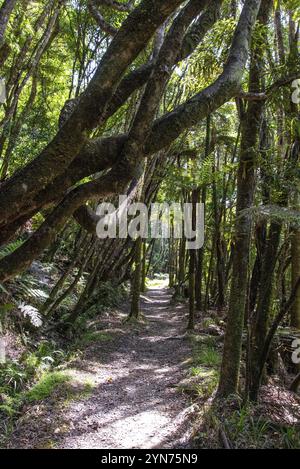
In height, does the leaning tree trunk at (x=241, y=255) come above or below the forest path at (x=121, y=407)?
above

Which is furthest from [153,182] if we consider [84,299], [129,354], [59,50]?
[129,354]

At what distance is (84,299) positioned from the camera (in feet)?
27.5

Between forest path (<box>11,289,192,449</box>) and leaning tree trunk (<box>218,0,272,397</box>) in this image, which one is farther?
leaning tree trunk (<box>218,0,272,397</box>)

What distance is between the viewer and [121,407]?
5098 mm

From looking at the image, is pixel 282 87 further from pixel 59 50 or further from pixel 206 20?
pixel 59 50

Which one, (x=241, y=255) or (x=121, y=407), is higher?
(x=241, y=255)

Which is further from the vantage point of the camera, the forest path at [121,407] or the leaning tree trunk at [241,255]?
the leaning tree trunk at [241,255]

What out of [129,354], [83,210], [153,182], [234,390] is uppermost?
[153,182]

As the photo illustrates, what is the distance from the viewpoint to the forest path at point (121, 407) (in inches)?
162

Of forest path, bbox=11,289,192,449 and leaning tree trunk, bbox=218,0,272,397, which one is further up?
leaning tree trunk, bbox=218,0,272,397

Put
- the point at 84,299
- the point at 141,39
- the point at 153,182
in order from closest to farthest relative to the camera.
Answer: the point at 141,39 → the point at 84,299 → the point at 153,182

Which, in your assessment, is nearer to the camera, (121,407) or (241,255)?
(241,255)

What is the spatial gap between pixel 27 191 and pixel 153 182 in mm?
10114

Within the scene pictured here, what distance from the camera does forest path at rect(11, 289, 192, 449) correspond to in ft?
13.5
